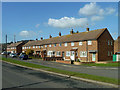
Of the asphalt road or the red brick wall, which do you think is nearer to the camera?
the asphalt road

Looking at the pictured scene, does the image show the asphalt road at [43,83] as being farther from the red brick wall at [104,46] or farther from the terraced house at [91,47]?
the red brick wall at [104,46]

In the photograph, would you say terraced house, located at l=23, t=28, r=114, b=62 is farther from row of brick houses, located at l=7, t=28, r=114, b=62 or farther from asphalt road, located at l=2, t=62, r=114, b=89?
asphalt road, located at l=2, t=62, r=114, b=89

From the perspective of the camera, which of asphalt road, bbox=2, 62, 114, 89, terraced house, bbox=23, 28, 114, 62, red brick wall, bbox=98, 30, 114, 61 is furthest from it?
red brick wall, bbox=98, 30, 114, 61

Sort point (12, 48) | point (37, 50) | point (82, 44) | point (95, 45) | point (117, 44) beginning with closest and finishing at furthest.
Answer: point (95, 45)
point (82, 44)
point (117, 44)
point (37, 50)
point (12, 48)

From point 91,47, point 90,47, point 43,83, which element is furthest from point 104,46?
point 43,83

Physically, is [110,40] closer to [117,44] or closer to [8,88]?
[117,44]

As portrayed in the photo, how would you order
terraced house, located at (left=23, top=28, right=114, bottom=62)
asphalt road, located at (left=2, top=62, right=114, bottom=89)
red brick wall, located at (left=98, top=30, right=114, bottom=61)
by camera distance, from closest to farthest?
1. asphalt road, located at (left=2, top=62, right=114, bottom=89)
2. terraced house, located at (left=23, top=28, right=114, bottom=62)
3. red brick wall, located at (left=98, top=30, right=114, bottom=61)

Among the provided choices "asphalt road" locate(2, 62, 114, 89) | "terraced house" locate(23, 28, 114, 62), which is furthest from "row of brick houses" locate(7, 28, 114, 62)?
"asphalt road" locate(2, 62, 114, 89)

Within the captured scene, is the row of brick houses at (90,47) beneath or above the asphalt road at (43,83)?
above

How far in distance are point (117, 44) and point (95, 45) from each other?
22.0m

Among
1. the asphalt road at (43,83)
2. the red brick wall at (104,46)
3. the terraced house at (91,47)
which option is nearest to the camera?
the asphalt road at (43,83)

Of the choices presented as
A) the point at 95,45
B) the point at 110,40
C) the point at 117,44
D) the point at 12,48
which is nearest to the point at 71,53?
the point at 95,45

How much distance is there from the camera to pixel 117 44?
50250 mm

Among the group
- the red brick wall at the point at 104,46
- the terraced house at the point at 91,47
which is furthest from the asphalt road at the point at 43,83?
the red brick wall at the point at 104,46
